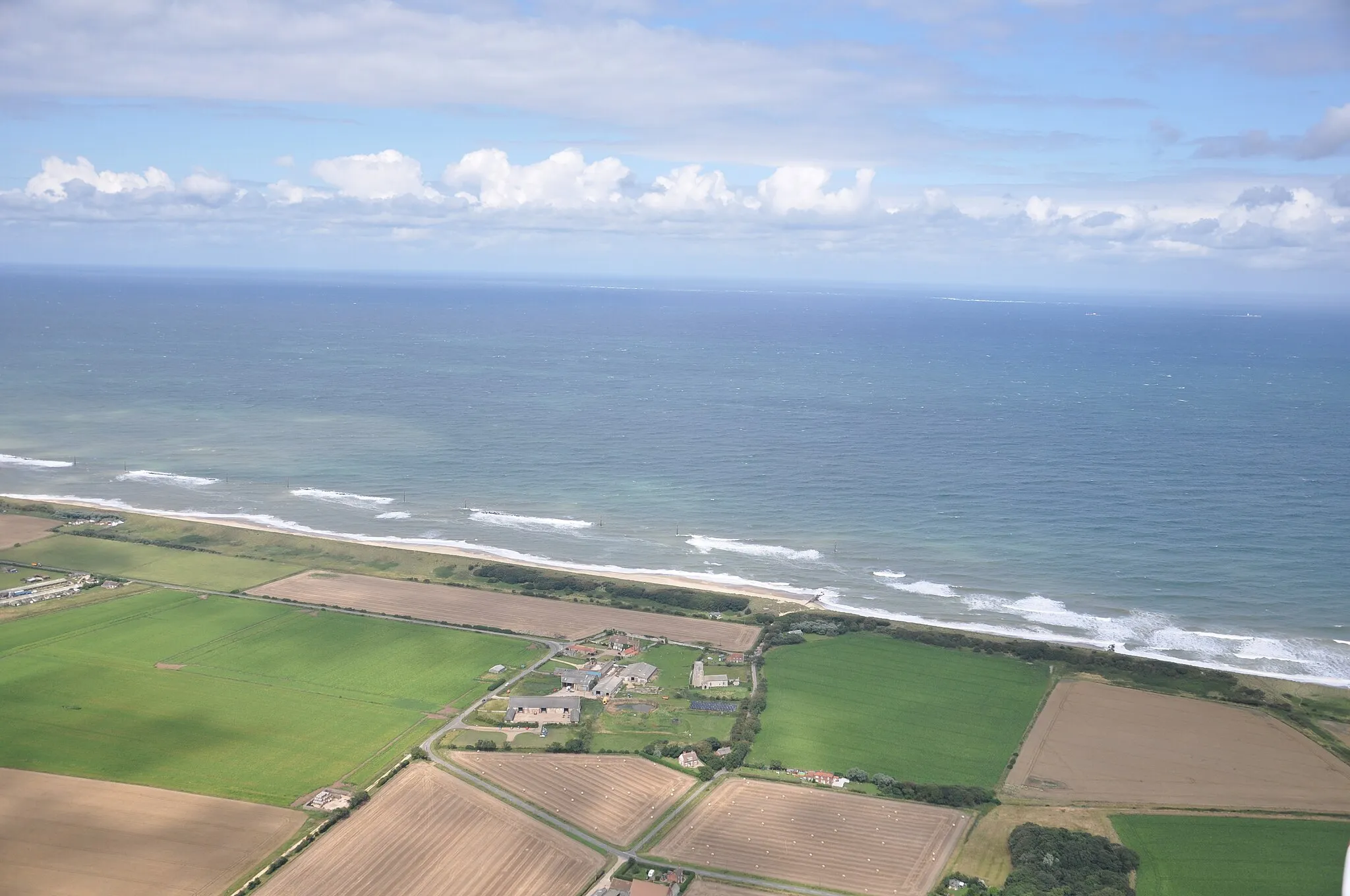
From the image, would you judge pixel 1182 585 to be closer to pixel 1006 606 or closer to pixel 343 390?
pixel 1006 606

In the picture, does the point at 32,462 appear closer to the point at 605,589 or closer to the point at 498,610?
the point at 498,610

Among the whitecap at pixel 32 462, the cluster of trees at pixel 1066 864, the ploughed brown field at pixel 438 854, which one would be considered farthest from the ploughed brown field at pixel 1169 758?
the whitecap at pixel 32 462

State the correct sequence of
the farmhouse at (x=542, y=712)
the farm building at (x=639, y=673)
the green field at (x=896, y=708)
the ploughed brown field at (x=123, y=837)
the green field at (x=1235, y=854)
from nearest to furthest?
the ploughed brown field at (x=123, y=837) < the green field at (x=1235, y=854) < the green field at (x=896, y=708) < the farmhouse at (x=542, y=712) < the farm building at (x=639, y=673)

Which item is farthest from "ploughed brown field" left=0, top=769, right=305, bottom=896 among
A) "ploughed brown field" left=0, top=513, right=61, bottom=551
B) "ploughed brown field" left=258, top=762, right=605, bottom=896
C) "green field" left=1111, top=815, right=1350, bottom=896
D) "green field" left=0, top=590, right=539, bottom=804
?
"ploughed brown field" left=0, top=513, right=61, bottom=551

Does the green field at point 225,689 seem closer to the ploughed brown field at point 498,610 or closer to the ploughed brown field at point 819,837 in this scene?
the ploughed brown field at point 498,610

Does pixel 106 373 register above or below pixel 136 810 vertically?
above

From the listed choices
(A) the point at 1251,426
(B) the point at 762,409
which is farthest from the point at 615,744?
(A) the point at 1251,426
